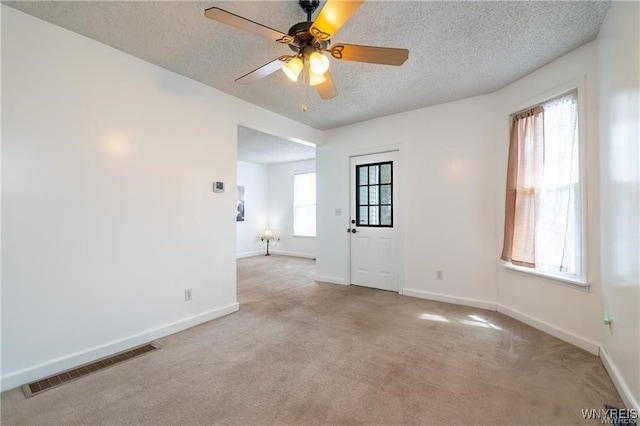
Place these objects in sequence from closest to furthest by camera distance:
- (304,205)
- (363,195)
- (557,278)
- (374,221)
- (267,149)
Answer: (557,278) < (374,221) < (363,195) < (267,149) < (304,205)

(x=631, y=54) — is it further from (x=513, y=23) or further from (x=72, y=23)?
(x=72, y=23)

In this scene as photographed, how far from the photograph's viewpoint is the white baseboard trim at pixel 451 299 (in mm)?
3496

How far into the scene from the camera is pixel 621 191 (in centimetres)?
185

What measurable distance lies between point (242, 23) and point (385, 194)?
10.8 feet

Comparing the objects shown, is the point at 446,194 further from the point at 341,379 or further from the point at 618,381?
the point at 341,379

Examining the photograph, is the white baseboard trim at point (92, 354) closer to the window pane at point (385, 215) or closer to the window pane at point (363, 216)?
the window pane at point (363, 216)

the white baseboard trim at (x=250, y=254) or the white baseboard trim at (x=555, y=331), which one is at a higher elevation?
the white baseboard trim at (x=555, y=331)

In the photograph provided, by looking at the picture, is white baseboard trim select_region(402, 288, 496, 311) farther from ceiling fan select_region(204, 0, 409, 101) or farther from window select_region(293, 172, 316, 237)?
window select_region(293, 172, 316, 237)

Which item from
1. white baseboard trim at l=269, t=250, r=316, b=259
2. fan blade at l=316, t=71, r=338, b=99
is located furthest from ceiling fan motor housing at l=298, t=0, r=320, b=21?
white baseboard trim at l=269, t=250, r=316, b=259

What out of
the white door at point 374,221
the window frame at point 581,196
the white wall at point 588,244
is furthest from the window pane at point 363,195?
the window frame at point 581,196

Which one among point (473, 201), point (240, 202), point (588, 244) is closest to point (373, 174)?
point (473, 201)

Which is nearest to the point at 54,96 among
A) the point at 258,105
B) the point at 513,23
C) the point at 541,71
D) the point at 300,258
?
the point at 258,105

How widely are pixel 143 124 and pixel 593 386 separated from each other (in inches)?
167

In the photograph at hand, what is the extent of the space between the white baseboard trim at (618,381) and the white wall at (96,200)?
136 inches
